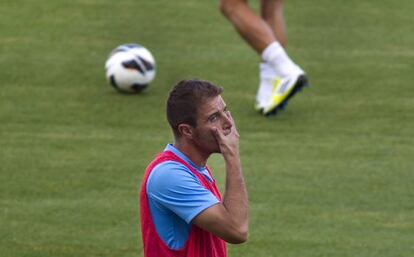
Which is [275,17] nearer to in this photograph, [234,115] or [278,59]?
[278,59]

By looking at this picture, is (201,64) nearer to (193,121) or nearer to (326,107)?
(326,107)

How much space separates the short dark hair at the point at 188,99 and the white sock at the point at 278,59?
5.15m

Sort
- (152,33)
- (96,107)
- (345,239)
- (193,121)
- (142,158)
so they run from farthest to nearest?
(152,33)
(96,107)
(142,158)
(345,239)
(193,121)

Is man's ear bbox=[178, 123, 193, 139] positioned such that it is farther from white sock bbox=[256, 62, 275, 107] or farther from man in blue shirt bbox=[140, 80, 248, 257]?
white sock bbox=[256, 62, 275, 107]

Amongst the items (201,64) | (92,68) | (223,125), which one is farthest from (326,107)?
(223,125)

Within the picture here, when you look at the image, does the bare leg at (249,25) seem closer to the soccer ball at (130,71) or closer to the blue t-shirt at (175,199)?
the soccer ball at (130,71)

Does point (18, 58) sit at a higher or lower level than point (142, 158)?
lower

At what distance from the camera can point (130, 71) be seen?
1085cm

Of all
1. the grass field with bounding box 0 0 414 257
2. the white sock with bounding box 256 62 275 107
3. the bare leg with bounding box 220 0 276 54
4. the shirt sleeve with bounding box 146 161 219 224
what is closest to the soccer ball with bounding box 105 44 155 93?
the grass field with bounding box 0 0 414 257

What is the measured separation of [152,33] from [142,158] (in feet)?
13.0

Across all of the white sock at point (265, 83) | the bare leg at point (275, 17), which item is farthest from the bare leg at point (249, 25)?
the bare leg at point (275, 17)

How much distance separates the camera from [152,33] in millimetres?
12945

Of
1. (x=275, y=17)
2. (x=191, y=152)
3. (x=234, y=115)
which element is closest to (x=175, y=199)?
(x=191, y=152)

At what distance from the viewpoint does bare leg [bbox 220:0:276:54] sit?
1033 centimetres
